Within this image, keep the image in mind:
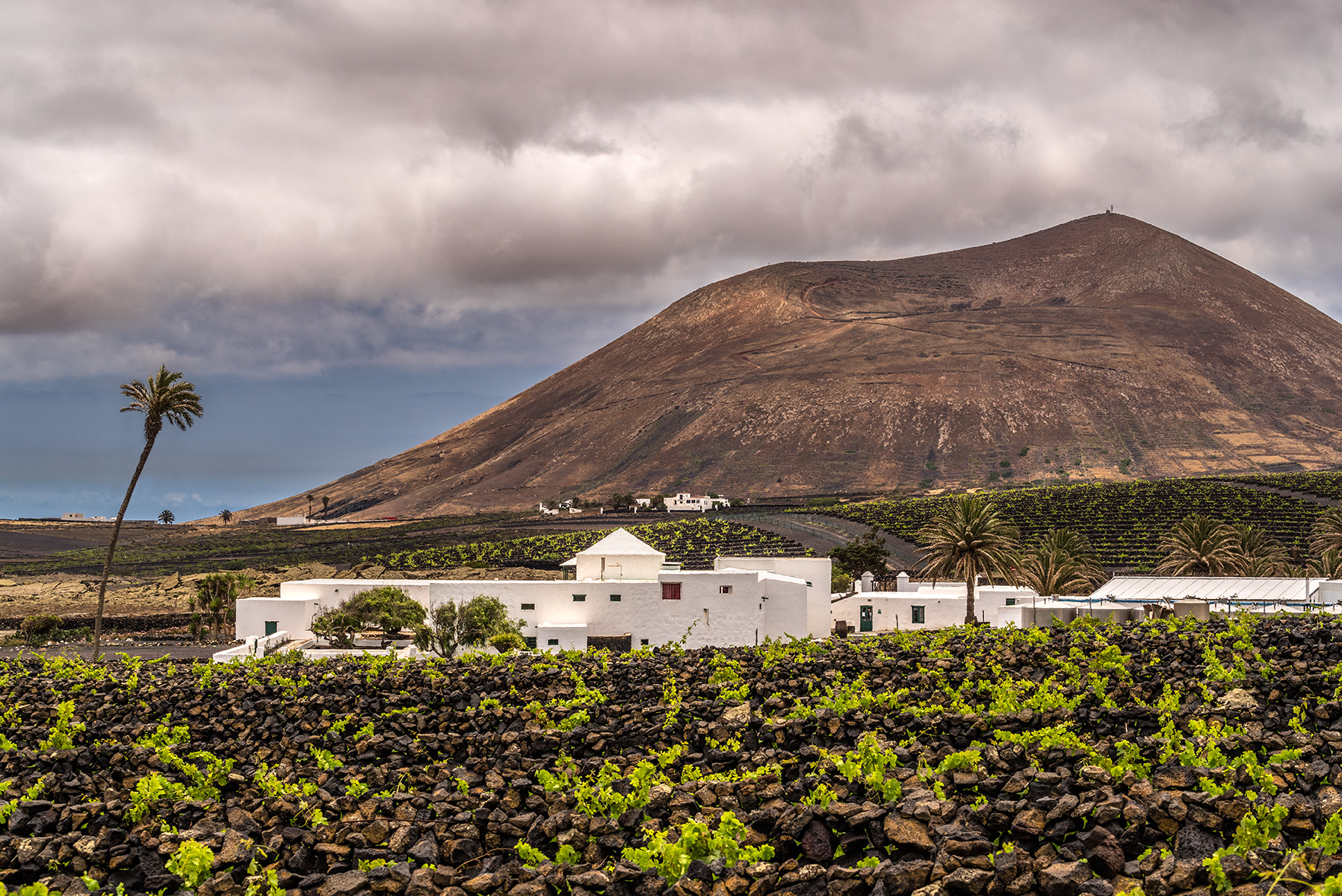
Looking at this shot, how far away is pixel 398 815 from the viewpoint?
1305cm

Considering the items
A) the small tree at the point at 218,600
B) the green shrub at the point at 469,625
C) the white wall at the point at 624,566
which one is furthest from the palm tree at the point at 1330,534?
the small tree at the point at 218,600

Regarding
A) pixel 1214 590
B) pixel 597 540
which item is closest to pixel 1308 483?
pixel 597 540

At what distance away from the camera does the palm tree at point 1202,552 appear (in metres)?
60.7

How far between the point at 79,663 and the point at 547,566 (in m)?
70.2

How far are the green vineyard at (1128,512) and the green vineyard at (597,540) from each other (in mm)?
15231

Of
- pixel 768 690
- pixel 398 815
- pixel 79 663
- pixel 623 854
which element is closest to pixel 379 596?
pixel 79 663

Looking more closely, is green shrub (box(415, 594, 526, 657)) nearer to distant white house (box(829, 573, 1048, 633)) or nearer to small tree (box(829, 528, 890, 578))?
distant white house (box(829, 573, 1048, 633))

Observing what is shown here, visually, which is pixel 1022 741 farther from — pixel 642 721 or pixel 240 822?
pixel 240 822

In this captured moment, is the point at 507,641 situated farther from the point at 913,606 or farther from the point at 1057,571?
the point at 1057,571

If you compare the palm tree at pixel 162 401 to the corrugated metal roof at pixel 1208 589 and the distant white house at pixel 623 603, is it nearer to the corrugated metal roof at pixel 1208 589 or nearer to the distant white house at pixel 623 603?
the distant white house at pixel 623 603

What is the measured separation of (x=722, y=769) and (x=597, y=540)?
262 ft

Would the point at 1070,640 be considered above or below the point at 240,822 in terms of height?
above

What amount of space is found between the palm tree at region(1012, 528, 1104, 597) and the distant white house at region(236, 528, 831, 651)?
20.0m

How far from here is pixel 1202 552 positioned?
6119 cm
